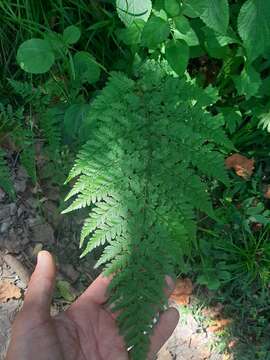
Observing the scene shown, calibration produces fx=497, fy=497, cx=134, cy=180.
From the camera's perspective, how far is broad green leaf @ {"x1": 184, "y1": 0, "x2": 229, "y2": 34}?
1.63 metres

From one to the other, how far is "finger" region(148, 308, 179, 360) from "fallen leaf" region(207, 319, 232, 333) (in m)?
0.51

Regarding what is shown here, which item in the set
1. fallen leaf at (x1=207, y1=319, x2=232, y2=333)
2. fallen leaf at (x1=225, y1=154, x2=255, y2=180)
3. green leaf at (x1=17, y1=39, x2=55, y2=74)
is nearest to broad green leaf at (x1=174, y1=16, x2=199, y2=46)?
green leaf at (x1=17, y1=39, x2=55, y2=74)

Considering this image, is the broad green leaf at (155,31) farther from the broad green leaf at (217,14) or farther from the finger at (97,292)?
the finger at (97,292)

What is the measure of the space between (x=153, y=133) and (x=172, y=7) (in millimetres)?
447

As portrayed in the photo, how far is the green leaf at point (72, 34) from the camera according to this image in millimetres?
1953

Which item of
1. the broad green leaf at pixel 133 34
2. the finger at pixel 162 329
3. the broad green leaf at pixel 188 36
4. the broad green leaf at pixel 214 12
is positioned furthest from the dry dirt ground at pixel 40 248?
the broad green leaf at pixel 214 12

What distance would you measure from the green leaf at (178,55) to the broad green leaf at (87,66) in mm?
372

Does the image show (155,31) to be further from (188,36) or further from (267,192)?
(267,192)

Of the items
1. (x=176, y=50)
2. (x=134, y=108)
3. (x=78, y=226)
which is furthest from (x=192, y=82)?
(x=78, y=226)

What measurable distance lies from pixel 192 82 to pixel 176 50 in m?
0.15

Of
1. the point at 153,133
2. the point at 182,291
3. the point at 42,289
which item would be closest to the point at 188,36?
the point at 153,133

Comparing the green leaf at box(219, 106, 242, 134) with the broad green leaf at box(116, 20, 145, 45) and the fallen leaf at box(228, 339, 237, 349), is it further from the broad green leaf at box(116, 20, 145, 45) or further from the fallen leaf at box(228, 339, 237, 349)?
the fallen leaf at box(228, 339, 237, 349)

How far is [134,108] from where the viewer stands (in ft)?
5.69

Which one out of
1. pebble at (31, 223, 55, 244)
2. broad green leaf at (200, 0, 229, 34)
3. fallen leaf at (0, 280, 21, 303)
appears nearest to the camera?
broad green leaf at (200, 0, 229, 34)
